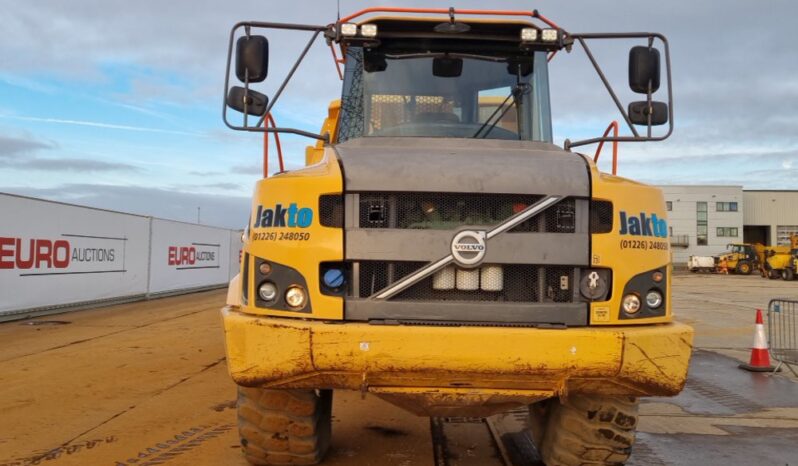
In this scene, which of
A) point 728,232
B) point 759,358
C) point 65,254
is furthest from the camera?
point 728,232

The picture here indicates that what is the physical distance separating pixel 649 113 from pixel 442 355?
2257mm

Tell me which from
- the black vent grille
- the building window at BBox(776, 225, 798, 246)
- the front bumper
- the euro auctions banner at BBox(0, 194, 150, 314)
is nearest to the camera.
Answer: the front bumper

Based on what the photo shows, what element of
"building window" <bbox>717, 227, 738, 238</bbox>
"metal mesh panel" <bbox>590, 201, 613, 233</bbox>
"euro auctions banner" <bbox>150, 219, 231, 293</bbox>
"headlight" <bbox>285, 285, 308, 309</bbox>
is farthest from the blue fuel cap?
"building window" <bbox>717, 227, 738, 238</bbox>

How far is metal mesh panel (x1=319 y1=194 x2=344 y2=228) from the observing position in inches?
125

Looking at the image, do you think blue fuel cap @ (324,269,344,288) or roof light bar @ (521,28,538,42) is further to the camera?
roof light bar @ (521,28,538,42)

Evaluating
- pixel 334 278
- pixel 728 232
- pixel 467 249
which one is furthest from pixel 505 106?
pixel 728 232

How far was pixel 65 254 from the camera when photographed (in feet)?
43.4

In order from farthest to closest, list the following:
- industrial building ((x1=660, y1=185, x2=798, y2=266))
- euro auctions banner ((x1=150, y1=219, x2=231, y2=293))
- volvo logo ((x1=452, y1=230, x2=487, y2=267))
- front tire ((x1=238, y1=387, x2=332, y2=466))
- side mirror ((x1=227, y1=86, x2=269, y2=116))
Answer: industrial building ((x1=660, y1=185, x2=798, y2=266))
euro auctions banner ((x1=150, y1=219, x2=231, y2=293))
side mirror ((x1=227, y1=86, x2=269, y2=116))
front tire ((x1=238, y1=387, x2=332, y2=466))
volvo logo ((x1=452, y1=230, x2=487, y2=267))

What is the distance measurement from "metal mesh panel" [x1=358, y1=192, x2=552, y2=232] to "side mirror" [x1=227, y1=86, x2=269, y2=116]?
127 cm

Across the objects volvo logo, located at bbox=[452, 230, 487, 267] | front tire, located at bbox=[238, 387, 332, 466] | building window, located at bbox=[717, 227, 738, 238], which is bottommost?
front tire, located at bbox=[238, 387, 332, 466]

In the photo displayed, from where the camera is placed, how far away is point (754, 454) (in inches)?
183

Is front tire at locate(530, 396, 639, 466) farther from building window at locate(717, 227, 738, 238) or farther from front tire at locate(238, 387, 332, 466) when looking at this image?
building window at locate(717, 227, 738, 238)

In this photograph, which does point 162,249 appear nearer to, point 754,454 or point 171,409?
point 171,409

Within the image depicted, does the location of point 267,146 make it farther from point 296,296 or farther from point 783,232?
point 783,232
